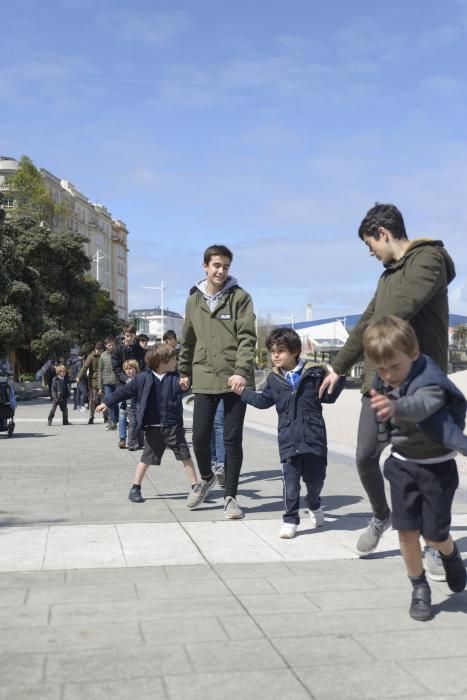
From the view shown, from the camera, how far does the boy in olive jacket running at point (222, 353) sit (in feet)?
21.2

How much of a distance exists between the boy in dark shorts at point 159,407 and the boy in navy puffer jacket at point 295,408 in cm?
162

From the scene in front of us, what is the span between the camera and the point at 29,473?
938cm

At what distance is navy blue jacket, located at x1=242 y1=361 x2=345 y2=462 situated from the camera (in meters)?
5.81

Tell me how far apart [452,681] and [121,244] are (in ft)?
504

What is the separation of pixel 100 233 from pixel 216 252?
13369cm

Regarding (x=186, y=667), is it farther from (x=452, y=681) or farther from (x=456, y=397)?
(x=456, y=397)

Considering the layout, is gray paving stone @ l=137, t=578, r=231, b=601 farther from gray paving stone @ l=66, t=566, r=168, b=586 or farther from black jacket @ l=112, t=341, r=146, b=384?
black jacket @ l=112, t=341, r=146, b=384

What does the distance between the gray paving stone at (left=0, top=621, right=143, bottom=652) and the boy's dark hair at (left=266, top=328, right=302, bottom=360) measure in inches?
99.9

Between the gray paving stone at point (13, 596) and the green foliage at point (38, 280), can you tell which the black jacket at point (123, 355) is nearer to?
the gray paving stone at point (13, 596)

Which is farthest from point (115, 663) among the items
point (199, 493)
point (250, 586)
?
point (199, 493)

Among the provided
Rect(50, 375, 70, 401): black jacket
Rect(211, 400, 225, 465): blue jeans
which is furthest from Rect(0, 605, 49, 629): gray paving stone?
Rect(50, 375, 70, 401): black jacket

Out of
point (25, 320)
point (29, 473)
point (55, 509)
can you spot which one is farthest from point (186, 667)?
point (25, 320)

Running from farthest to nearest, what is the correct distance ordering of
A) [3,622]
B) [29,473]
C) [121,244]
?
[121,244], [29,473], [3,622]

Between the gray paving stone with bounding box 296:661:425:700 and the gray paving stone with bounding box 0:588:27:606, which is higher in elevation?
the gray paving stone with bounding box 0:588:27:606
